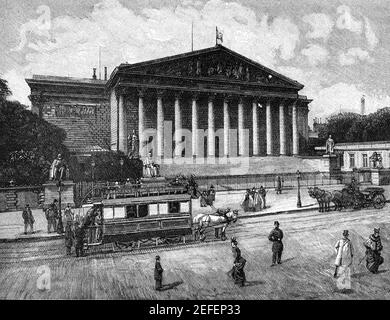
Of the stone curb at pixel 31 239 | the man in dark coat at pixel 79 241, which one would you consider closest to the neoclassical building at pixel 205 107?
the stone curb at pixel 31 239

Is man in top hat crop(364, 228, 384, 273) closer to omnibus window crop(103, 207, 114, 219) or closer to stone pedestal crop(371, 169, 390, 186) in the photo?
omnibus window crop(103, 207, 114, 219)

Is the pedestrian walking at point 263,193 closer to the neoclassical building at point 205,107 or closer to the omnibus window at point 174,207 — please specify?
the omnibus window at point 174,207

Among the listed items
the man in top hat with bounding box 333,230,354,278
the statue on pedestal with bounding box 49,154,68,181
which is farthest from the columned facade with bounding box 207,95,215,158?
the man in top hat with bounding box 333,230,354,278
